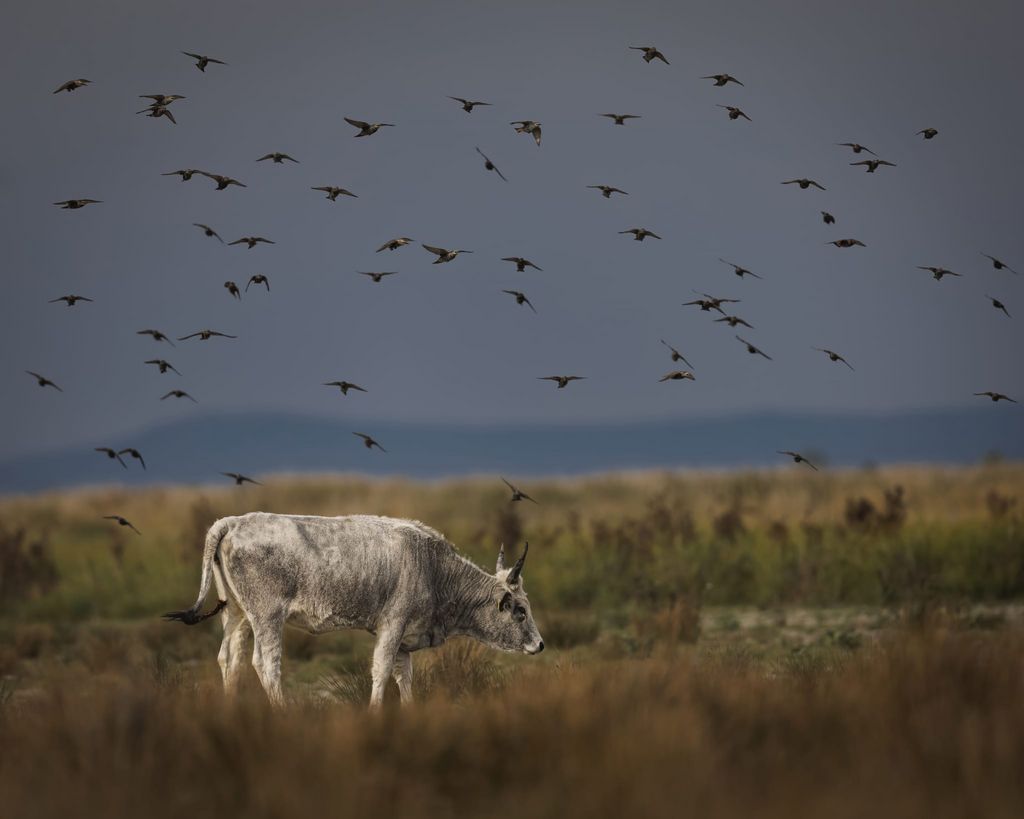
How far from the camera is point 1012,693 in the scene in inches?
485

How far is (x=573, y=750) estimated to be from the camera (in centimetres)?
1095

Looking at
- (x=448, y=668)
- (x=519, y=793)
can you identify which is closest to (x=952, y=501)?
(x=448, y=668)

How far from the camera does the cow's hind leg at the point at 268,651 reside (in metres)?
15.2

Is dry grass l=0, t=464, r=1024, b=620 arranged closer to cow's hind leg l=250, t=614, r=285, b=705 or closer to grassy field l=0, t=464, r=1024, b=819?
grassy field l=0, t=464, r=1024, b=819

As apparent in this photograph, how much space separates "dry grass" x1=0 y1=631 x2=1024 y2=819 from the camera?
32.6ft

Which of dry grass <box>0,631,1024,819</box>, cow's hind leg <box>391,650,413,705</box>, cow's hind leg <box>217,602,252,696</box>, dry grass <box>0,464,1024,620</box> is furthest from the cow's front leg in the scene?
dry grass <box>0,464,1024,620</box>

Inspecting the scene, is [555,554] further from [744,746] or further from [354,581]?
[744,746]

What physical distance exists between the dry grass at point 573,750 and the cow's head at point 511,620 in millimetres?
3272

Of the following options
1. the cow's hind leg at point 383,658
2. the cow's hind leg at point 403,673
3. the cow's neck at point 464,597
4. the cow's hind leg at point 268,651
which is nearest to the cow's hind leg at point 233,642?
the cow's hind leg at point 268,651

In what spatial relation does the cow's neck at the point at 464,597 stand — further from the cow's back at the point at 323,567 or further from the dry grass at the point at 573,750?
the dry grass at the point at 573,750

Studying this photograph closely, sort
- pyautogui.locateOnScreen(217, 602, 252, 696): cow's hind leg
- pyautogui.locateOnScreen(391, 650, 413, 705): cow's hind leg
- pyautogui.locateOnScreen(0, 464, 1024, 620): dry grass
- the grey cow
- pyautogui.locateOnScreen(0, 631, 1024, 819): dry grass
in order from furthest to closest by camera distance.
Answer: pyautogui.locateOnScreen(0, 464, 1024, 620): dry grass
pyautogui.locateOnScreen(391, 650, 413, 705): cow's hind leg
pyautogui.locateOnScreen(217, 602, 252, 696): cow's hind leg
the grey cow
pyautogui.locateOnScreen(0, 631, 1024, 819): dry grass

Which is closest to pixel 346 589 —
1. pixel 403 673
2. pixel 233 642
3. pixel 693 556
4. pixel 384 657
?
pixel 384 657

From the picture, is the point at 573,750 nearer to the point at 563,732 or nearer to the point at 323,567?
the point at 563,732

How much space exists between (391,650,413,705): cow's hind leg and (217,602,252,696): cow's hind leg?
4.93 feet
